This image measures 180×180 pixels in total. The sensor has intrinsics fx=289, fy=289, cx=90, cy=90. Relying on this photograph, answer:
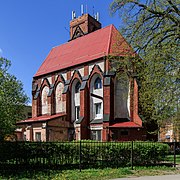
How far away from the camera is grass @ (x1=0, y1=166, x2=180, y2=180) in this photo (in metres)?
12.7

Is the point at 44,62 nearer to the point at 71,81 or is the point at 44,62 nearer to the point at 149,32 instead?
the point at 71,81

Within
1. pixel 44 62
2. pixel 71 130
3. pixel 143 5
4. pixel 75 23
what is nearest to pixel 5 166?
pixel 143 5

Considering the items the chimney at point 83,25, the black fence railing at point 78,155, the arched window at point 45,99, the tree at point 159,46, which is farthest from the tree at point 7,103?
the chimney at point 83,25

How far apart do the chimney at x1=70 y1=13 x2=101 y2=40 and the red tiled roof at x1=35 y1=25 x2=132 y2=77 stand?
20.1 feet

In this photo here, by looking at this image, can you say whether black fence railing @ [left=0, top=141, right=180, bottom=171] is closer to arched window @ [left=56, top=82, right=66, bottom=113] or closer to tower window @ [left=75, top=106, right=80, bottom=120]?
tower window @ [left=75, top=106, right=80, bottom=120]

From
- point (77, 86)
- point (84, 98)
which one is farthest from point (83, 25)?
point (84, 98)

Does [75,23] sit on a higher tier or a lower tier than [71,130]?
higher

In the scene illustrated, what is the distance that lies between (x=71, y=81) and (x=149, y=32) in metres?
22.0

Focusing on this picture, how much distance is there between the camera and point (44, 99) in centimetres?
4466

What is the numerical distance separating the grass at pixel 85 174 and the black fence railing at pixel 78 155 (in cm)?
78

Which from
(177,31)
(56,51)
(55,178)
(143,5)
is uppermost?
(56,51)

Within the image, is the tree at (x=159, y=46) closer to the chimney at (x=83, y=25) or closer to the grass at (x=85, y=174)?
the grass at (x=85, y=174)

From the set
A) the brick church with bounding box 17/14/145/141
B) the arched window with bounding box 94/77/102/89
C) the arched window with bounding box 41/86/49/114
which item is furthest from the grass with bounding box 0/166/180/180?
the arched window with bounding box 41/86/49/114

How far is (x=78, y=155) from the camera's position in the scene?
51.4 feet
